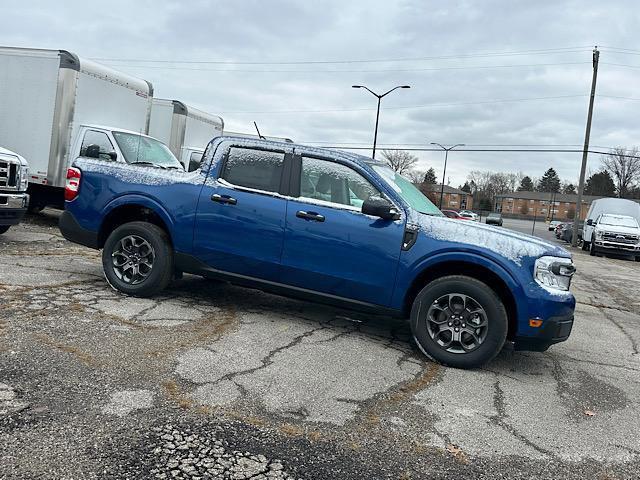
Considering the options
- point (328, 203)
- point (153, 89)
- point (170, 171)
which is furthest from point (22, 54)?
point (328, 203)

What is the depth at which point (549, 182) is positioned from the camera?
158750 millimetres

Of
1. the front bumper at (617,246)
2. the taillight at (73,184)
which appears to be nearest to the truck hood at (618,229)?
the front bumper at (617,246)

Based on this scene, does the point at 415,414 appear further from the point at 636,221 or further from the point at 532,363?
the point at 636,221

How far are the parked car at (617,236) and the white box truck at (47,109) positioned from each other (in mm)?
19426

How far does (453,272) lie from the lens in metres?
4.93

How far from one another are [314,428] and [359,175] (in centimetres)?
266

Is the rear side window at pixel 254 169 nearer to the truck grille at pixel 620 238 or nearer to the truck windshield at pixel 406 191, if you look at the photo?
the truck windshield at pixel 406 191

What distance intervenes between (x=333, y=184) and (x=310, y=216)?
401 millimetres

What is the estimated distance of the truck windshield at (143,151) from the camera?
35.2 ft

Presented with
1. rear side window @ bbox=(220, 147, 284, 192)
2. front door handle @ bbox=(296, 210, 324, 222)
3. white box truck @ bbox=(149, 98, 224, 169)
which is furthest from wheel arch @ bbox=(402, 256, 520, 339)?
white box truck @ bbox=(149, 98, 224, 169)

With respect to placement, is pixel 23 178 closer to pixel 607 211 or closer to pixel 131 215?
pixel 131 215

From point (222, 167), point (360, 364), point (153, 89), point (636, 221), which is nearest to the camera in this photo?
point (360, 364)

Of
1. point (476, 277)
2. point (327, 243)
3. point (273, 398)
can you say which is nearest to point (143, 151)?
point (327, 243)

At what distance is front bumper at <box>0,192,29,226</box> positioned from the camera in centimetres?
816
